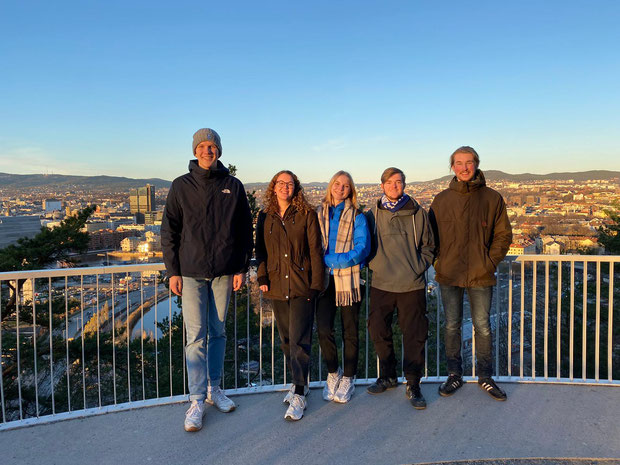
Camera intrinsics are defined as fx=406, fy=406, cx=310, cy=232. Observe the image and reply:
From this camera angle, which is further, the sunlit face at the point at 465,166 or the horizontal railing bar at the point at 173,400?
the sunlit face at the point at 465,166

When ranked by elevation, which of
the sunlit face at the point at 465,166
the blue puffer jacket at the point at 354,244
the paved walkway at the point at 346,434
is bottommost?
the paved walkway at the point at 346,434

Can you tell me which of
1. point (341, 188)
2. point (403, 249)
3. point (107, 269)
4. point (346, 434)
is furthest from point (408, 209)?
point (107, 269)

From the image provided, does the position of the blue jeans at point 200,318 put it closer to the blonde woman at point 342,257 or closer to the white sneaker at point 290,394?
the white sneaker at point 290,394

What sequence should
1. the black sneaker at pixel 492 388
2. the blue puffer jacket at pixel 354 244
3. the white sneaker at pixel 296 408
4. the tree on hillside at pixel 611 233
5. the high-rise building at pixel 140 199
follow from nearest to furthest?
the white sneaker at pixel 296 408 < the blue puffer jacket at pixel 354 244 < the black sneaker at pixel 492 388 < the tree on hillside at pixel 611 233 < the high-rise building at pixel 140 199

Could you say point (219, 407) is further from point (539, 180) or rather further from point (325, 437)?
point (539, 180)

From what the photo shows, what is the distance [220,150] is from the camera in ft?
9.91

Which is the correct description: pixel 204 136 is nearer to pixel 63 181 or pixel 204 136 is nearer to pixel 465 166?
Answer: pixel 465 166

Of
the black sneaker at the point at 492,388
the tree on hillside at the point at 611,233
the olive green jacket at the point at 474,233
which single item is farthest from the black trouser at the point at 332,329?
the tree on hillside at the point at 611,233

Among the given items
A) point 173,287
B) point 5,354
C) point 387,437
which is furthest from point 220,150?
point 5,354

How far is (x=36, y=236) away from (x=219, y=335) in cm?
1370

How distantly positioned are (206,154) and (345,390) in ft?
7.02

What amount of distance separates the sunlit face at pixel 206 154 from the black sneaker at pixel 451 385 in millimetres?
2599

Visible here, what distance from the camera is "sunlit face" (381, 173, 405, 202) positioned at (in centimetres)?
319

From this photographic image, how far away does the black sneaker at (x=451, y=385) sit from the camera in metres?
3.38
